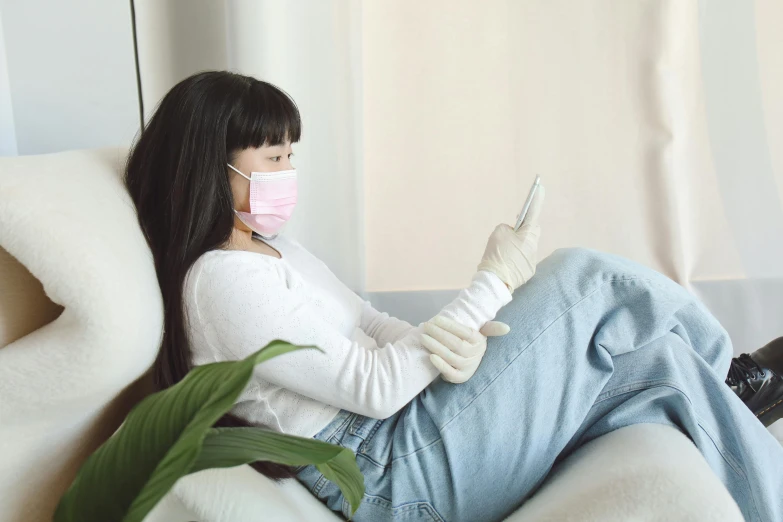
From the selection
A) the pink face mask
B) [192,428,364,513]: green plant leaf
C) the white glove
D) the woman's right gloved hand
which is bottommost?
the white glove

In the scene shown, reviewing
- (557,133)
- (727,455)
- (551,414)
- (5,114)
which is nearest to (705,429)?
(727,455)

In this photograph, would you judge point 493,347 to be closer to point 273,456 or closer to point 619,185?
point 273,456

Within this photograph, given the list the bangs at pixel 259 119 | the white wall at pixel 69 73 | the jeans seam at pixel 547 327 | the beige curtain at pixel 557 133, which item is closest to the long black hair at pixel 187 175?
the bangs at pixel 259 119

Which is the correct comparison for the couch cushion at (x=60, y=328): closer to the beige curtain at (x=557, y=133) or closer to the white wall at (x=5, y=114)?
the white wall at (x=5, y=114)

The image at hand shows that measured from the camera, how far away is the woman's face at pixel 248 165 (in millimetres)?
962

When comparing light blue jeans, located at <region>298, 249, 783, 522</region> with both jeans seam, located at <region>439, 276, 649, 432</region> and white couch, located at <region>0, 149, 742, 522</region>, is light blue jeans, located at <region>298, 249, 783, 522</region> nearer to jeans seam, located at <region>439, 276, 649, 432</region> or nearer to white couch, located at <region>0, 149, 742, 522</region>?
jeans seam, located at <region>439, 276, 649, 432</region>

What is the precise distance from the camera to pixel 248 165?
0.97 meters

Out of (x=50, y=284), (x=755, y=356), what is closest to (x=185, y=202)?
(x=50, y=284)

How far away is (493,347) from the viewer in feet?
3.08

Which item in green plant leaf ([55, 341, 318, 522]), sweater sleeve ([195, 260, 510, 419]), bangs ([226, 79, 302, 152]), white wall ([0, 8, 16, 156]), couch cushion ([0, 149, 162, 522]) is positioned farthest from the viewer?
white wall ([0, 8, 16, 156])

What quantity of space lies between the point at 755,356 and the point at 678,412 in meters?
0.52

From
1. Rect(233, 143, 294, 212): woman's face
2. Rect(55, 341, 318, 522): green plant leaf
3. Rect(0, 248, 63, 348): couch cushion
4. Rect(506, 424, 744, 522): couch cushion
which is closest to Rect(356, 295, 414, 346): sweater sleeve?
Rect(233, 143, 294, 212): woman's face

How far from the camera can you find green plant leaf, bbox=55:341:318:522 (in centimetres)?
40

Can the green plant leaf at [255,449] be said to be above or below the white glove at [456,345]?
above
